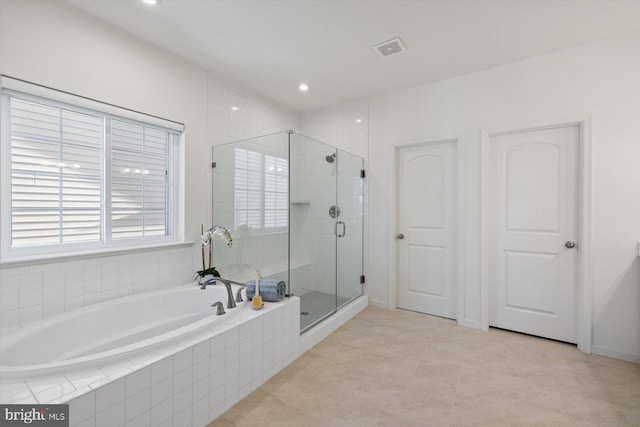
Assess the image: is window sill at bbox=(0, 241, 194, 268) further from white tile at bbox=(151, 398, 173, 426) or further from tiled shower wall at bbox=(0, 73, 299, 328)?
white tile at bbox=(151, 398, 173, 426)

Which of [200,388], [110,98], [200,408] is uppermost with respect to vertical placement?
[110,98]

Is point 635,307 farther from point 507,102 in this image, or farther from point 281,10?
point 281,10

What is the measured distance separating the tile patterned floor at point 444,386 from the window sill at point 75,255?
1.41 m

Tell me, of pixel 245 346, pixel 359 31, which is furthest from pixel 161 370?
pixel 359 31

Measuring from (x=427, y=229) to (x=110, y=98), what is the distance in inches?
122

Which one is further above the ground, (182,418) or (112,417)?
(112,417)

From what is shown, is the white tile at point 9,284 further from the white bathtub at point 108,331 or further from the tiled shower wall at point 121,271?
the white bathtub at point 108,331

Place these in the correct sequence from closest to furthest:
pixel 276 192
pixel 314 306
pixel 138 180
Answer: pixel 138 180
pixel 276 192
pixel 314 306

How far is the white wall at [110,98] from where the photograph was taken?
A: 1732mm

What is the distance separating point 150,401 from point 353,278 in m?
2.40

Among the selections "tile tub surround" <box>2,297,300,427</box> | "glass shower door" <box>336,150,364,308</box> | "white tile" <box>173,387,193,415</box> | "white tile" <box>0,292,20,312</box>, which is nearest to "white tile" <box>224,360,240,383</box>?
"tile tub surround" <box>2,297,300,427</box>

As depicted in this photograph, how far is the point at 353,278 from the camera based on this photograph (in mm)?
3395

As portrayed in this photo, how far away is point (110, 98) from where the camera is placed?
212 cm

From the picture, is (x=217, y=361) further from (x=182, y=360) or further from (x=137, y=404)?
(x=137, y=404)
